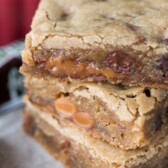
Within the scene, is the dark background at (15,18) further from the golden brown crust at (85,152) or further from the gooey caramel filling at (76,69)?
the gooey caramel filling at (76,69)

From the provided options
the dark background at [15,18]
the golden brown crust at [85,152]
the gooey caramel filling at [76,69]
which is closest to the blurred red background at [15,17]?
the dark background at [15,18]

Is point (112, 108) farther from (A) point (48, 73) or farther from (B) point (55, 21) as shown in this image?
(B) point (55, 21)

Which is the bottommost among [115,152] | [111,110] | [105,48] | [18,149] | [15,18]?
[18,149]

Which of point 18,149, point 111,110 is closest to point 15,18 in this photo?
point 18,149

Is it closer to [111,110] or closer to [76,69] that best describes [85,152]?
[111,110]

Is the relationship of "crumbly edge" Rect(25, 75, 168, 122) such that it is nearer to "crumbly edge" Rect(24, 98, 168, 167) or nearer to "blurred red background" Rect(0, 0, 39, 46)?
"crumbly edge" Rect(24, 98, 168, 167)

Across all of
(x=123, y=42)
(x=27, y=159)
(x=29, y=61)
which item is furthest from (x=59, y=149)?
(x=123, y=42)
